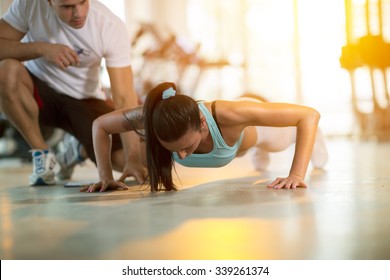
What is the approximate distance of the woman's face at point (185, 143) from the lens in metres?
1.38

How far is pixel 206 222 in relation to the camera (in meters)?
1.06

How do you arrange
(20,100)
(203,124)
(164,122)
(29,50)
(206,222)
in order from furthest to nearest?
(20,100), (29,50), (203,124), (164,122), (206,222)

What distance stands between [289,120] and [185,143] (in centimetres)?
32

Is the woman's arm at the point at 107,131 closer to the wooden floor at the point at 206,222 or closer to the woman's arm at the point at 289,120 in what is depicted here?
the wooden floor at the point at 206,222

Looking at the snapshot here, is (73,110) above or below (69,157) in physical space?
above

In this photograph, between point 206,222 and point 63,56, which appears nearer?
point 206,222

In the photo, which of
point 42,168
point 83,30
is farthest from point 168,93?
point 42,168

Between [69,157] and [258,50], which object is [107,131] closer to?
[69,157]

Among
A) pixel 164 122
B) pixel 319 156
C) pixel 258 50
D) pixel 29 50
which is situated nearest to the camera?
pixel 164 122

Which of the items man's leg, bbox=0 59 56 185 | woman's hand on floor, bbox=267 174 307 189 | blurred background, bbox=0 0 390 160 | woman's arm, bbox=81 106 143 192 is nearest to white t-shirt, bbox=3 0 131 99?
man's leg, bbox=0 59 56 185

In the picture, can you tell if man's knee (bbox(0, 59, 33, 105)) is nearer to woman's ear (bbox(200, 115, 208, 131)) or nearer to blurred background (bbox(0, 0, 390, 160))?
woman's ear (bbox(200, 115, 208, 131))

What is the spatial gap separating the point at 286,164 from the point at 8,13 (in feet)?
4.24

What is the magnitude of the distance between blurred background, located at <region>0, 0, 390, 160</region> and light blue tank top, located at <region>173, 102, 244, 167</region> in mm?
3431
